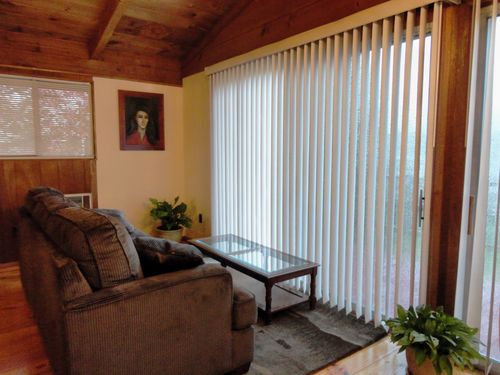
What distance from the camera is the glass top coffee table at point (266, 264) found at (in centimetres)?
246

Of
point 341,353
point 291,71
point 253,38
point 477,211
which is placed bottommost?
point 341,353

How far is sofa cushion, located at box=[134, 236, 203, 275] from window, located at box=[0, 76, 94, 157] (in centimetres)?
266

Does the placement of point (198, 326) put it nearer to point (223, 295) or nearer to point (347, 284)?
point (223, 295)

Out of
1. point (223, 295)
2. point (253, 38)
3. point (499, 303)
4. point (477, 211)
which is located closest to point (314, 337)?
point (223, 295)

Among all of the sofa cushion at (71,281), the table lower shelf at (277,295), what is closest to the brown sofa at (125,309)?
the sofa cushion at (71,281)

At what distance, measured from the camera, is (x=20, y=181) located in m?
Result: 3.71

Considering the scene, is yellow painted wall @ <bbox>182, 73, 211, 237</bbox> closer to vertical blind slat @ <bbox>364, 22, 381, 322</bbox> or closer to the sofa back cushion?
vertical blind slat @ <bbox>364, 22, 381, 322</bbox>

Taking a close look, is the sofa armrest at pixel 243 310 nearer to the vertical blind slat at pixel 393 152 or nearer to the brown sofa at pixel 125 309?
the brown sofa at pixel 125 309

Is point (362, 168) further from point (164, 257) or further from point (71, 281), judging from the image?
point (71, 281)

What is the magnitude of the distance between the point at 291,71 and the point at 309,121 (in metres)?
0.47

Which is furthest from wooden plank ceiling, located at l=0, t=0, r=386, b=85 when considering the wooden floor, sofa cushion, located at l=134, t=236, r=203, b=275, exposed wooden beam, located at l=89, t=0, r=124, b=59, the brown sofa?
the wooden floor

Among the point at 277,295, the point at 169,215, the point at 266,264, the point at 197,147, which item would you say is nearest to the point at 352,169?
the point at 266,264

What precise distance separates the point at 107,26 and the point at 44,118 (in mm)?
1192

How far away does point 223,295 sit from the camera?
179 cm
